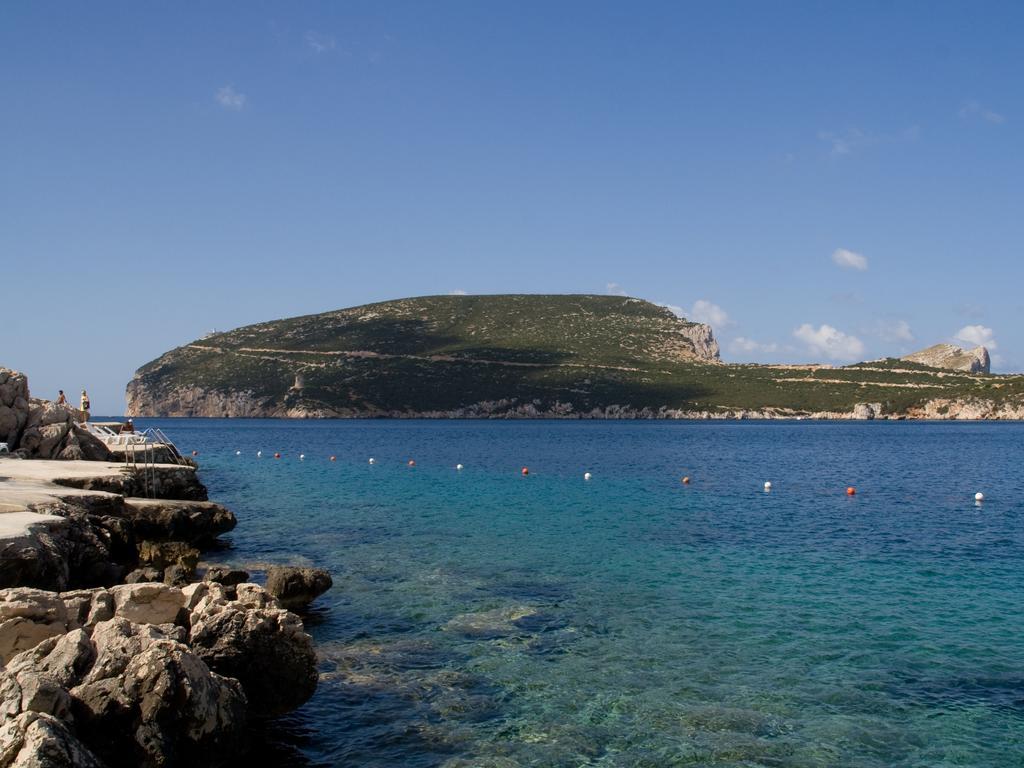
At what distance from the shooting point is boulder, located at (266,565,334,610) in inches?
701

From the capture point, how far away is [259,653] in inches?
462

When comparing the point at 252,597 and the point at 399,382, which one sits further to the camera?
the point at 399,382

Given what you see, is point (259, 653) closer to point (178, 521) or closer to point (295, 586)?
point (295, 586)

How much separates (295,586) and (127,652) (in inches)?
338

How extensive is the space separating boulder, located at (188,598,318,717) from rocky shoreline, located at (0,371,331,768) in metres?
0.02

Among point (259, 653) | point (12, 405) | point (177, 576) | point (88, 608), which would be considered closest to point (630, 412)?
point (12, 405)

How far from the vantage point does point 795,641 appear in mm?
15641

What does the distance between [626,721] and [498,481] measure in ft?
120

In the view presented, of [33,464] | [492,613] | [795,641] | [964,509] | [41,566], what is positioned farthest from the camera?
[964,509]

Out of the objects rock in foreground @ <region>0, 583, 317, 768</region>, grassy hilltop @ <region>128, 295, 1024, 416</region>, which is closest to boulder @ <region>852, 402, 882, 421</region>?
grassy hilltop @ <region>128, 295, 1024, 416</region>

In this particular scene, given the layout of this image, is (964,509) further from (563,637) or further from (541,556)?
(563,637)

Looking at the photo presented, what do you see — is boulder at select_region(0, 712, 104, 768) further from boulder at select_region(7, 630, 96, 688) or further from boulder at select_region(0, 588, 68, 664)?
boulder at select_region(0, 588, 68, 664)

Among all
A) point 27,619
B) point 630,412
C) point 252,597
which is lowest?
point 252,597

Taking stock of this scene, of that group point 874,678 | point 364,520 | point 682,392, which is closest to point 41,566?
point 874,678
